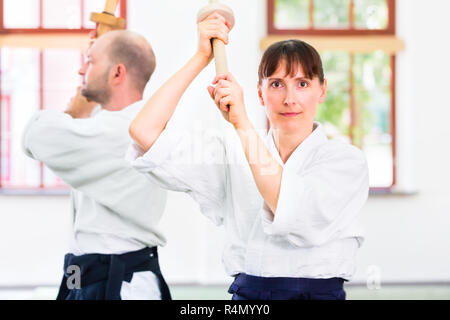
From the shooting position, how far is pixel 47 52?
12.8 feet

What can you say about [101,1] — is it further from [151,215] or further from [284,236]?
[284,236]

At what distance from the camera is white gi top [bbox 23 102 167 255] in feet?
4.57

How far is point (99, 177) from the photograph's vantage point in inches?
55.4

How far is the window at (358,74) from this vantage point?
3.85 m

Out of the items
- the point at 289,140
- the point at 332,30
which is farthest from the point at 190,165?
the point at 332,30

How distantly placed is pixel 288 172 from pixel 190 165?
0.21m

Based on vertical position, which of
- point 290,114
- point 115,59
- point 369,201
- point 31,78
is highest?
point 31,78

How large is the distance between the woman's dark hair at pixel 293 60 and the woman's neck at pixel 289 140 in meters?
0.08

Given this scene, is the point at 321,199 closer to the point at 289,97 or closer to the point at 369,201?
the point at 289,97

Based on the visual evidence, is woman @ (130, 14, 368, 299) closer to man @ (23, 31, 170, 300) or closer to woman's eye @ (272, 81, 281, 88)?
woman's eye @ (272, 81, 281, 88)

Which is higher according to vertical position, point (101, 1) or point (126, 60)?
point (101, 1)

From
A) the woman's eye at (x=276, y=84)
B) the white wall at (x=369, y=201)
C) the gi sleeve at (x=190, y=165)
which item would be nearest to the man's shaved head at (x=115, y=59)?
the gi sleeve at (x=190, y=165)
